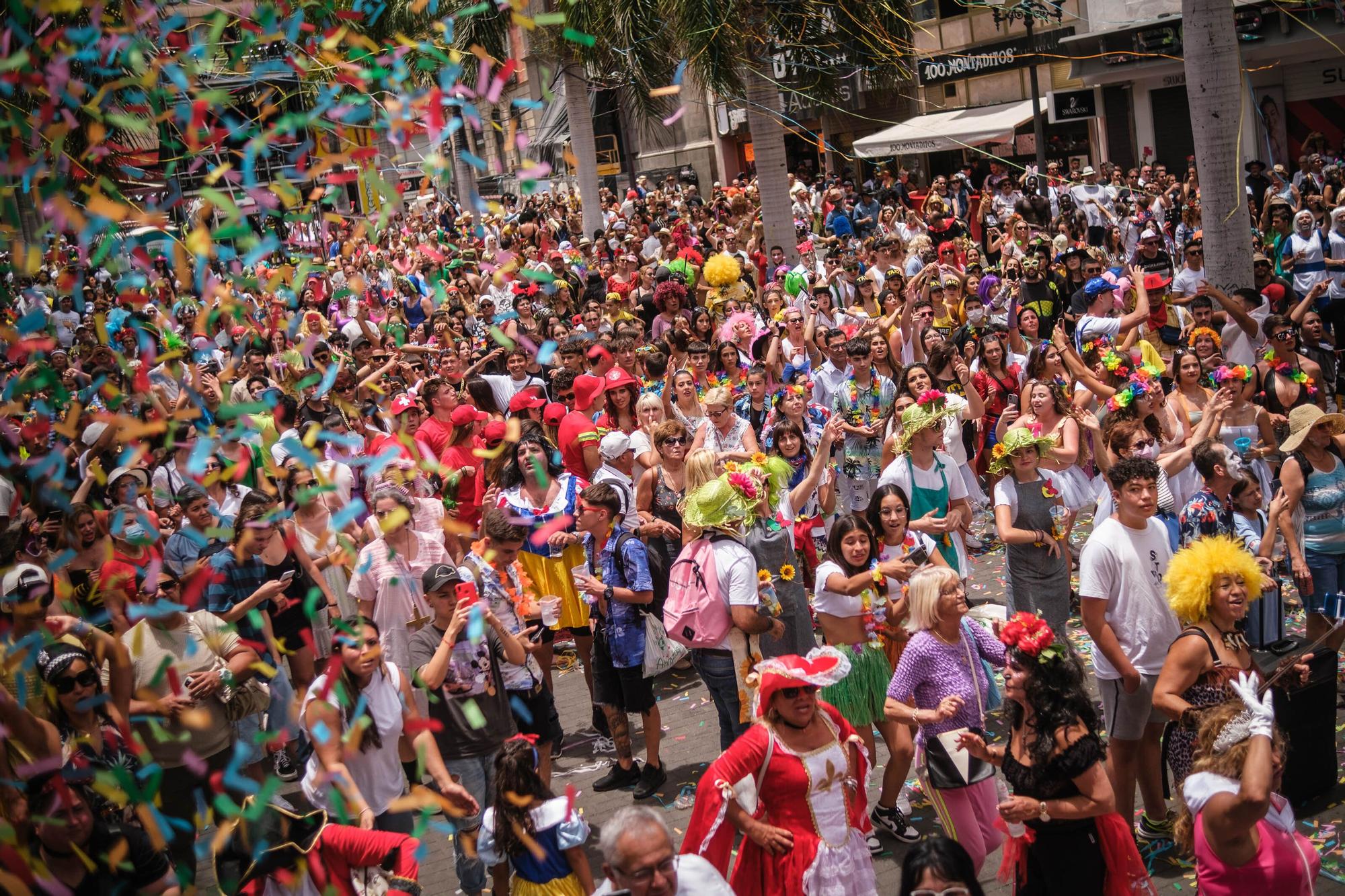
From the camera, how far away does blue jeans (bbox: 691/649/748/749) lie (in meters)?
6.37

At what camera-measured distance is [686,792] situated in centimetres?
695

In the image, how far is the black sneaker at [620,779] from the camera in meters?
7.10

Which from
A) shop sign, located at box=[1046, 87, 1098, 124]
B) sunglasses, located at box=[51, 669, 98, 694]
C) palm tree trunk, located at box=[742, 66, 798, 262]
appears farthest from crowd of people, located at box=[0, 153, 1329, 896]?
shop sign, located at box=[1046, 87, 1098, 124]

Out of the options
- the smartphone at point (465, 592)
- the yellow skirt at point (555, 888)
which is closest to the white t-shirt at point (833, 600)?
the smartphone at point (465, 592)

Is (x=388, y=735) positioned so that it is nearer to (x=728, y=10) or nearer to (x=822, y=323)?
(x=822, y=323)

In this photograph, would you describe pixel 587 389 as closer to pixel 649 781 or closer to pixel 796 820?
pixel 649 781

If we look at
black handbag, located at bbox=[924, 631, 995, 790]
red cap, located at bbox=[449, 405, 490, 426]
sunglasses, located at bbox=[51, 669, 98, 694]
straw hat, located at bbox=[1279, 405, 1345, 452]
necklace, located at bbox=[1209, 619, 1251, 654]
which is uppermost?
red cap, located at bbox=[449, 405, 490, 426]

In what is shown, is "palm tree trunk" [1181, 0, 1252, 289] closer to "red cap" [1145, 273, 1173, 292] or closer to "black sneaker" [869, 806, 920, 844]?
"red cap" [1145, 273, 1173, 292]

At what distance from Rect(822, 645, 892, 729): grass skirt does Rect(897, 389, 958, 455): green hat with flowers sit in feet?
5.96

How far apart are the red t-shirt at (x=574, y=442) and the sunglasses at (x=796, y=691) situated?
14.2 feet

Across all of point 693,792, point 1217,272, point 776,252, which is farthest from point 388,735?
point 776,252

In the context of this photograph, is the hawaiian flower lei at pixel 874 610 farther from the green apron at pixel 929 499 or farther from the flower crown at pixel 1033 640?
the flower crown at pixel 1033 640

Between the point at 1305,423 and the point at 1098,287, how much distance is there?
4.18 metres

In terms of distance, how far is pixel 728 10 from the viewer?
46.8 ft
